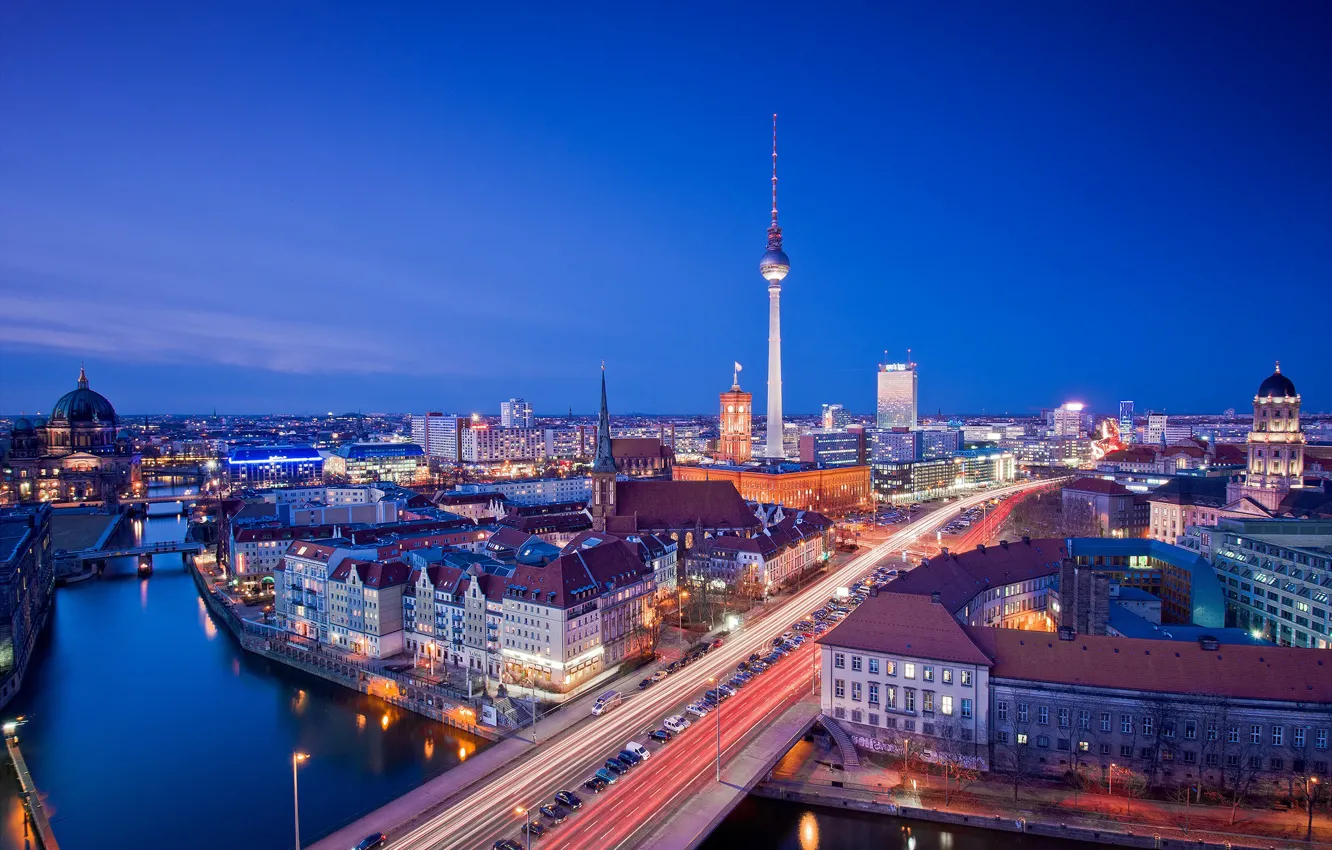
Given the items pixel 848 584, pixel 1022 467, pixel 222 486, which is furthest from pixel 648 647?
pixel 1022 467

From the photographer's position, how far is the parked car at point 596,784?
90.2 feet

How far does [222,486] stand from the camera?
128250mm

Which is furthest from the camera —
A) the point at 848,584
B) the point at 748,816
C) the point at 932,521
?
the point at 932,521

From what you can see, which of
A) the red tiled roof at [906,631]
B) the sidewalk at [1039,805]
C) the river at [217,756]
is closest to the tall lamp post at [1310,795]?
the sidewalk at [1039,805]

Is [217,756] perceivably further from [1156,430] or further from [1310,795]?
[1156,430]

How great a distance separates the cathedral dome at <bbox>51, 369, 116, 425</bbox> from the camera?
413 ft

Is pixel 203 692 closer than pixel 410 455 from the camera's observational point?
Yes

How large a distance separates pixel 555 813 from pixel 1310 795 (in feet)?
85.2

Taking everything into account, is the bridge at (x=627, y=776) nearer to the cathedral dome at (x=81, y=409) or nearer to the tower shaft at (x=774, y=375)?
the tower shaft at (x=774, y=375)

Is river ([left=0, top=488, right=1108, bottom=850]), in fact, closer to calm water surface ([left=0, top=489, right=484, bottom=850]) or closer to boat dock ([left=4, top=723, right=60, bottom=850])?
calm water surface ([left=0, top=489, right=484, bottom=850])

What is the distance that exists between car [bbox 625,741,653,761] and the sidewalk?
184 inches

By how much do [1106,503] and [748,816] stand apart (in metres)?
→ 65.3

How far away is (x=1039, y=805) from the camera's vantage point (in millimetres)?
27406

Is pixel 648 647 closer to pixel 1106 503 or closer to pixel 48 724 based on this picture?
pixel 48 724
